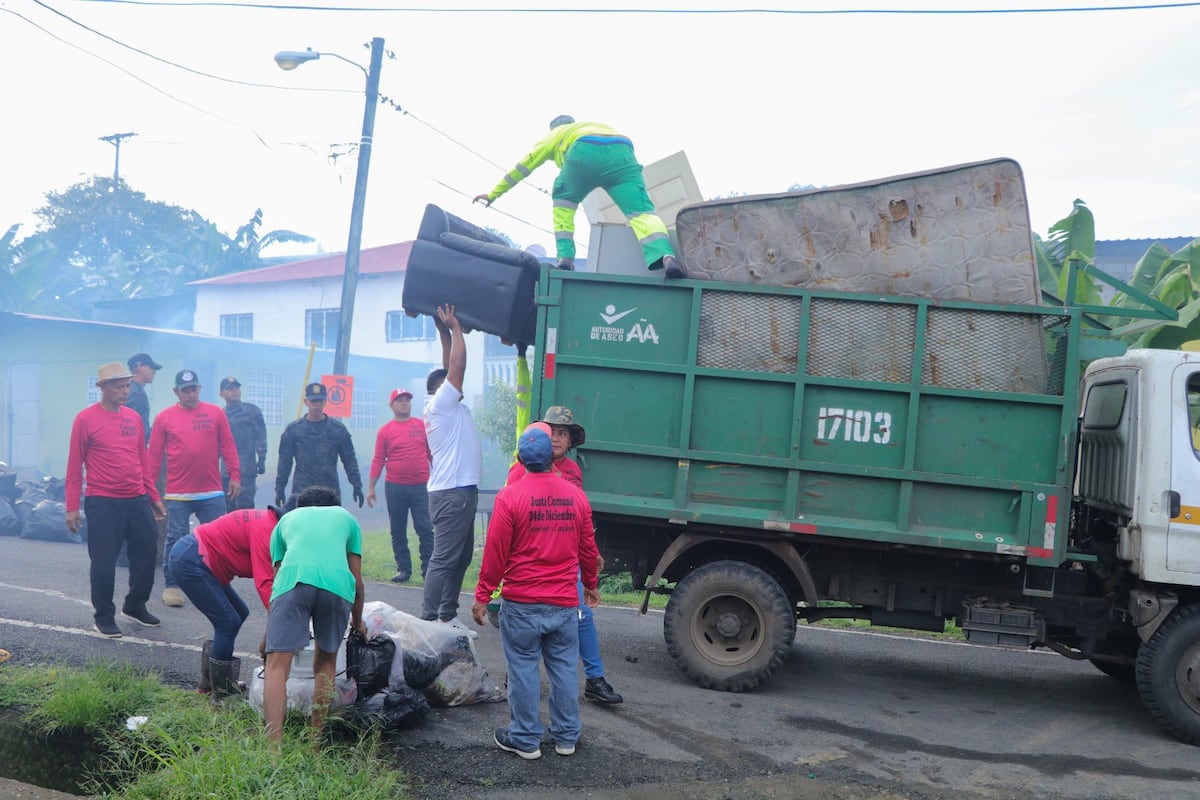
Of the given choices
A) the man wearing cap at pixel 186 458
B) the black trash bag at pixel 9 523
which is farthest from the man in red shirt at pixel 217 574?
the black trash bag at pixel 9 523

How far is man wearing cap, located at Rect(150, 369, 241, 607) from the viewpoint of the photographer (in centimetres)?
776

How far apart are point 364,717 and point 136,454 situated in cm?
340

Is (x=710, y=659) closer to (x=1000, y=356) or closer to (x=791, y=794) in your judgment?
(x=791, y=794)

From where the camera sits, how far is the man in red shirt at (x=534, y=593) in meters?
4.79

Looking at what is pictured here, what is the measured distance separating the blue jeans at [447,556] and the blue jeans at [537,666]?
184cm

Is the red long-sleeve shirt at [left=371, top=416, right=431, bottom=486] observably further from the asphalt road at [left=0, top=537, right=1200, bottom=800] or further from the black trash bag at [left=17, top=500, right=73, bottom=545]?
the black trash bag at [left=17, top=500, right=73, bottom=545]

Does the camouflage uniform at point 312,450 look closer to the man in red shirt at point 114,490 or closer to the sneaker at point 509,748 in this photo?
the man in red shirt at point 114,490

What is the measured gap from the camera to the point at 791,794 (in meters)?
4.55

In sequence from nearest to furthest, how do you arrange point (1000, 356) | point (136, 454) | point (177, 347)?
point (1000, 356)
point (136, 454)
point (177, 347)

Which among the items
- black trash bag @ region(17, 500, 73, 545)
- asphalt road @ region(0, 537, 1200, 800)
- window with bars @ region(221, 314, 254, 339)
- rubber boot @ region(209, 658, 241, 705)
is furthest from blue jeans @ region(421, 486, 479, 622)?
window with bars @ region(221, 314, 254, 339)

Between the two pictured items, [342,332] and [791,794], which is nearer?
[791,794]

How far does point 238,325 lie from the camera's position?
34.4 meters

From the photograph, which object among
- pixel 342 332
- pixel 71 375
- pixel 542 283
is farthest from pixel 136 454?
pixel 71 375

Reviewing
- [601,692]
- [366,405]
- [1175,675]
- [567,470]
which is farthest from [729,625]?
[366,405]
